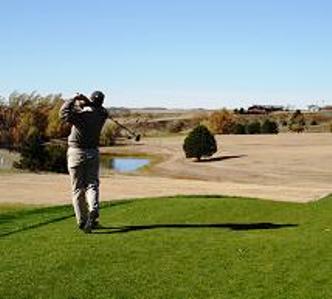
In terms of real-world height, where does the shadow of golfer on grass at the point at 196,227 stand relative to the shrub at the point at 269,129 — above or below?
above

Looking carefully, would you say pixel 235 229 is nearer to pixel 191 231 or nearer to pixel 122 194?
pixel 191 231

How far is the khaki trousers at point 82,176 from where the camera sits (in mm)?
12602

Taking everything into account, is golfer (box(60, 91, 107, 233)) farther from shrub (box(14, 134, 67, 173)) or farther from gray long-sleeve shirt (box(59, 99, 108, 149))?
shrub (box(14, 134, 67, 173))

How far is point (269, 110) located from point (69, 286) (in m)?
170

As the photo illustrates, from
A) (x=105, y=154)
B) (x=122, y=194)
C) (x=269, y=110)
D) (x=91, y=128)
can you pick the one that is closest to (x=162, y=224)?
(x=91, y=128)

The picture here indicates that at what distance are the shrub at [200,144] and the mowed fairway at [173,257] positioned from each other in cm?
5252

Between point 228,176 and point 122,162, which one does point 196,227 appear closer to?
point 228,176

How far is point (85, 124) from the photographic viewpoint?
41.5 ft

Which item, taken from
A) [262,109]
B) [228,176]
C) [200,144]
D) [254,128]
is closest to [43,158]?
[228,176]

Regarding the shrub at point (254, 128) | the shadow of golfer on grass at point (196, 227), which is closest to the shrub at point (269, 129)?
the shrub at point (254, 128)

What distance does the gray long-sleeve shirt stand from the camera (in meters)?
12.5

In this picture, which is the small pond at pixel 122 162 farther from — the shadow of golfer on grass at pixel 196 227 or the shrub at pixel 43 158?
the shadow of golfer on grass at pixel 196 227

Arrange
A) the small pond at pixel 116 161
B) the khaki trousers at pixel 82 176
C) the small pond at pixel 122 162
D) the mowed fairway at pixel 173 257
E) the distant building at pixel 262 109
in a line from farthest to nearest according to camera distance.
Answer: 1. the distant building at pixel 262 109
2. the small pond at pixel 122 162
3. the small pond at pixel 116 161
4. the khaki trousers at pixel 82 176
5. the mowed fairway at pixel 173 257

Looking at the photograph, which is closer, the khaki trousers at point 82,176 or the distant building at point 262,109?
the khaki trousers at point 82,176
